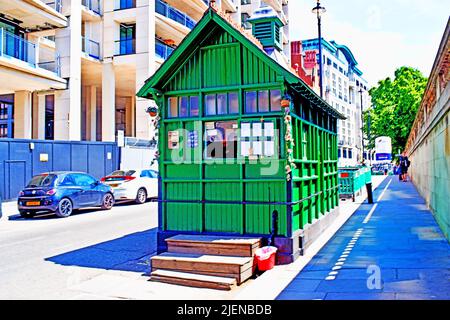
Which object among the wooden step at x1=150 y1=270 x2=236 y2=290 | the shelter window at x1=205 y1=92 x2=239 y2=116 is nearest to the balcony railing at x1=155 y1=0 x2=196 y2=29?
the shelter window at x1=205 y1=92 x2=239 y2=116

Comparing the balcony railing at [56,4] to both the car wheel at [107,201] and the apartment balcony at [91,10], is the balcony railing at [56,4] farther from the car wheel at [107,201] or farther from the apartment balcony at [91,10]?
the car wheel at [107,201]

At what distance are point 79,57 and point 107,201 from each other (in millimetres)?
Answer: 11589

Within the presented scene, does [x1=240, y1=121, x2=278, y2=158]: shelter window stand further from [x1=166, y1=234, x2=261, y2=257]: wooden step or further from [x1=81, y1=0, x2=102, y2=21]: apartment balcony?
[x1=81, y1=0, x2=102, y2=21]: apartment balcony

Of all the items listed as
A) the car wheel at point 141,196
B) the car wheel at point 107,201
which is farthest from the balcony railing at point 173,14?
the car wheel at point 107,201

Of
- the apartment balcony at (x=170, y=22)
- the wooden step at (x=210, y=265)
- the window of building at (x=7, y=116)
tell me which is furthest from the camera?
the window of building at (x=7, y=116)

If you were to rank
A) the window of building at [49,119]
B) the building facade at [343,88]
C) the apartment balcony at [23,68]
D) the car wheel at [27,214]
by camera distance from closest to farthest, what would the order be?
the car wheel at [27,214] < the apartment balcony at [23,68] < the window of building at [49,119] < the building facade at [343,88]

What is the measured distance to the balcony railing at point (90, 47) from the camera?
27764 mm

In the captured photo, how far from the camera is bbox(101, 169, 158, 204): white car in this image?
19.0 metres

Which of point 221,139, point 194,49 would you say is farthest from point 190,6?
point 221,139

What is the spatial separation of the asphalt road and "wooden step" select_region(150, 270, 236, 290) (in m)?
0.82

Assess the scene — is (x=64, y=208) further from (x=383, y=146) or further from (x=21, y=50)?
(x=383, y=146)

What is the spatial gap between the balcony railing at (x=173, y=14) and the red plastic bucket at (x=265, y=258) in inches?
1002

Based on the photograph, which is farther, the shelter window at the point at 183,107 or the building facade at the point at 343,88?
the building facade at the point at 343,88

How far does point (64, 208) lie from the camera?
50.4 ft
